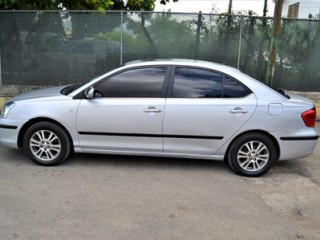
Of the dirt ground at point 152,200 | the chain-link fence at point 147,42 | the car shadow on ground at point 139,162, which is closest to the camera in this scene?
the dirt ground at point 152,200

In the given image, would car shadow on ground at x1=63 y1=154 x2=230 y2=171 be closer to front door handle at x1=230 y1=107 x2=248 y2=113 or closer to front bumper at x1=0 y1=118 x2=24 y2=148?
front bumper at x1=0 y1=118 x2=24 y2=148

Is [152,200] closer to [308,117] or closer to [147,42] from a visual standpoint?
[308,117]

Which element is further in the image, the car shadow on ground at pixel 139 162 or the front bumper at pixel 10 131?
the car shadow on ground at pixel 139 162

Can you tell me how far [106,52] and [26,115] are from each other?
12.4ft

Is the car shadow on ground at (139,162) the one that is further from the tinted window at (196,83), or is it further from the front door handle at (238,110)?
the tinted window at (196,83)

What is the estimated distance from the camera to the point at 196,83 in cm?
503

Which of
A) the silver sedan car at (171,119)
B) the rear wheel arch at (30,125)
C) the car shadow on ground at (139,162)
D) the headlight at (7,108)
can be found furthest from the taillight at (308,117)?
the headlight at (7,108)

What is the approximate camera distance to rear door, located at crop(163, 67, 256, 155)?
489 centimetres

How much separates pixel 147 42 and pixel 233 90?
3.94m

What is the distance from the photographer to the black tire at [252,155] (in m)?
4.95

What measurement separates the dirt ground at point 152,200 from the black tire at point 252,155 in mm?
143

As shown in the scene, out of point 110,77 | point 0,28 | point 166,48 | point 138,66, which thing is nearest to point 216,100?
point 138,66

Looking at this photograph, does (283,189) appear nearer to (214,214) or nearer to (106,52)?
(214,214)

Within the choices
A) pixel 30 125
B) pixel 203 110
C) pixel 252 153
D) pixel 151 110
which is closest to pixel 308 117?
pixel 252 153
